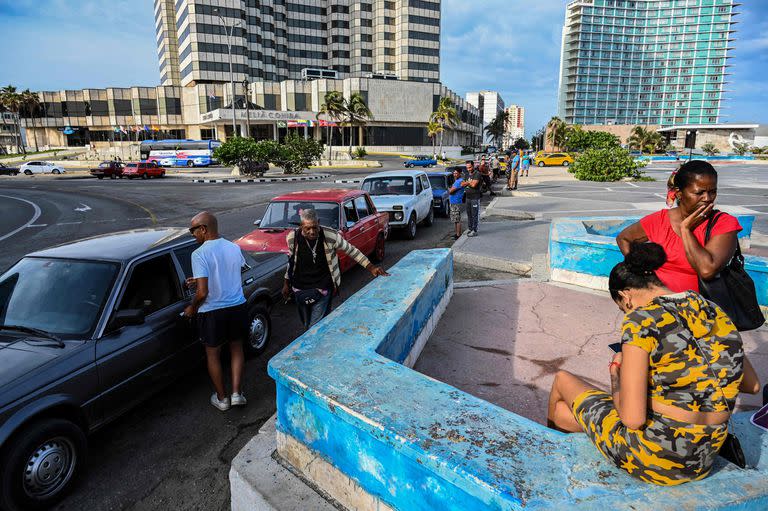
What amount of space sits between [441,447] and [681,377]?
1041 millimetres

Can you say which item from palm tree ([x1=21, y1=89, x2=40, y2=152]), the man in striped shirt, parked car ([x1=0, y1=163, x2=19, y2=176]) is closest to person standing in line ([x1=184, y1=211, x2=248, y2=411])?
the man in striped shirt

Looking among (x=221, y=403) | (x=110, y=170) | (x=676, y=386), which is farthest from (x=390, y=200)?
(x=110, y=170)

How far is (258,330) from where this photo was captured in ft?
16.8

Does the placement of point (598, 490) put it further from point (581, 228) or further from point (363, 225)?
point (363, 225)

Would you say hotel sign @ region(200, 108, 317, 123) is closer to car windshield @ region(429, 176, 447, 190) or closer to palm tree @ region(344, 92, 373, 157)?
palm tree @ region(344, 92, 373, 157)

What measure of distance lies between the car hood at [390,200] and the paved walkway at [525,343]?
5041 millimetres

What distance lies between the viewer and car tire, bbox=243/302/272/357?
4.96 m

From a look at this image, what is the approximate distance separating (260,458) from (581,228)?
6.36m

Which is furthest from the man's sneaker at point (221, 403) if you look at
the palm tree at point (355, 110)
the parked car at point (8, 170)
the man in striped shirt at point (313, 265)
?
the palm tree at point (355, 110)

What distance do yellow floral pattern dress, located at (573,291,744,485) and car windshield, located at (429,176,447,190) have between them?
14269 mm

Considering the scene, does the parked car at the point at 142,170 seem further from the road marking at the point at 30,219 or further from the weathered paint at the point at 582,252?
the weathered paint at the point at 582,252

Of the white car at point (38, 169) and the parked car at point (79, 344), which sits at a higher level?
the white car at point (38, 169)

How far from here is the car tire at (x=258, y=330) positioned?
4.96 meters

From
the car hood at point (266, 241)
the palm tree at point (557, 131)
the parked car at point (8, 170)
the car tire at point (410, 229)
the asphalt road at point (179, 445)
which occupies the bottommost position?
the asphalt road at point (179, 445)
